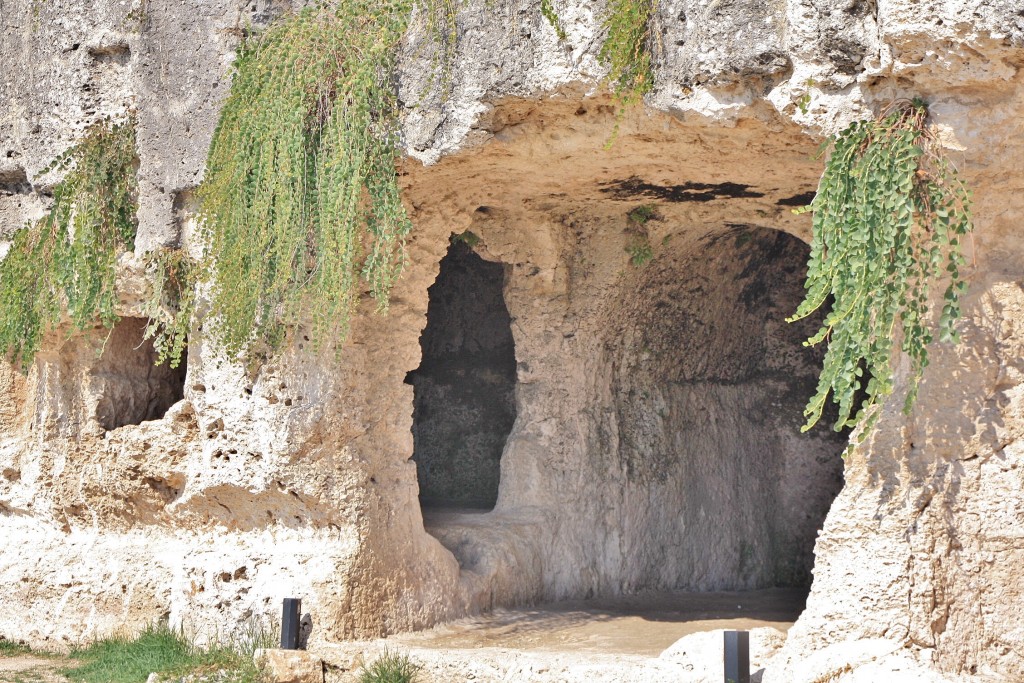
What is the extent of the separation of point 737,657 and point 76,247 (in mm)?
4666

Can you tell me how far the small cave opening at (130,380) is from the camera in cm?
834

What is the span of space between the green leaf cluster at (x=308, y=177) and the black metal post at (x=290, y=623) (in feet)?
4.60

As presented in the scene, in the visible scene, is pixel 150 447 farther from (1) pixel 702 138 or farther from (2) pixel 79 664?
(1) pixel 702 138

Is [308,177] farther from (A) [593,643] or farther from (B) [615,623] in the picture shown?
(B) [615,623]

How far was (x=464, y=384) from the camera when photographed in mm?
9992

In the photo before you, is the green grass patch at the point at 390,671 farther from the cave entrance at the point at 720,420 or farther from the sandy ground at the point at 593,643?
the cave entrance at the point at 720,420

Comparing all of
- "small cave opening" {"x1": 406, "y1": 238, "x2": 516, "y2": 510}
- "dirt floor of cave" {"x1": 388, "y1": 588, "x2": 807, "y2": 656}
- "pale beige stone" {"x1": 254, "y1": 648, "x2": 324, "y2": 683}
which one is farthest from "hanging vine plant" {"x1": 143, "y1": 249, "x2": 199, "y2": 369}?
"small cave opening" {"x1": 406, "y1": 238, "x2": 516, "y2": 510}

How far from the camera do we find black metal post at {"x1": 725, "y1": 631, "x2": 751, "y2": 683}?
17.9 feet

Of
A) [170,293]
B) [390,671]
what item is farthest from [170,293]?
[390,671]

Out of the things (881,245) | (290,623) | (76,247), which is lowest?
(290,623)

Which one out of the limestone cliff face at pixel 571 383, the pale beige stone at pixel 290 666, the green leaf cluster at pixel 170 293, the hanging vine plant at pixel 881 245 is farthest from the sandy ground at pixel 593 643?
the green leaf cluster at pixel 170 293

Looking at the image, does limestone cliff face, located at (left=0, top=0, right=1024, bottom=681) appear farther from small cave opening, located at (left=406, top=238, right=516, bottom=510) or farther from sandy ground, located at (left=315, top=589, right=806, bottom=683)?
small cave opening, located at (left=406, top=238, right=516, bottom=510)

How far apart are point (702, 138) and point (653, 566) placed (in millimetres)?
3549

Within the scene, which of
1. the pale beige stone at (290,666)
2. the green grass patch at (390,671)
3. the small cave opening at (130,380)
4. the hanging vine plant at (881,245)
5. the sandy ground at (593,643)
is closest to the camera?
the hanging vine plant at (881,245)
